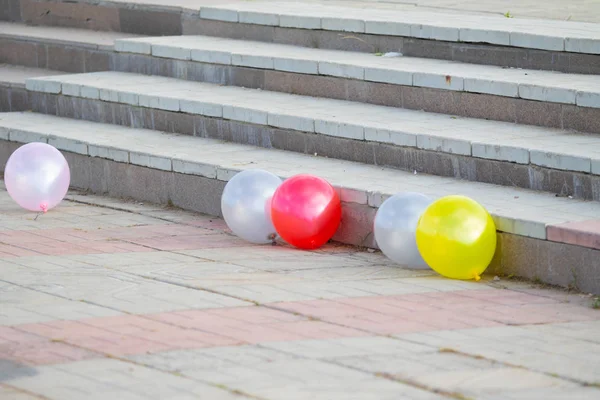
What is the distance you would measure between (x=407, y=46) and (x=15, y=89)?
397 cm

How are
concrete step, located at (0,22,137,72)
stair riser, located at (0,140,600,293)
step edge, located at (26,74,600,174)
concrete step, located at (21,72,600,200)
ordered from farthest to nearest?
concrete step, located at (0,22,137,72) < concrete step, located at (21,72,600,200) < step edge, located at (26,74,600,174) < stair riser, located at (0,140,600,293)

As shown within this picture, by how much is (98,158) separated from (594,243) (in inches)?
179

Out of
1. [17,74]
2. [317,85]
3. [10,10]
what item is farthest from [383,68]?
[10,10]

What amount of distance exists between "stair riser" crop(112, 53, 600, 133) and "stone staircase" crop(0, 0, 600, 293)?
0.04 feet

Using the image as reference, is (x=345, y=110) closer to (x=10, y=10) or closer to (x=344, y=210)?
(x=344, y=210)

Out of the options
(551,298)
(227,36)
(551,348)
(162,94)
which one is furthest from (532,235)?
(227,36)

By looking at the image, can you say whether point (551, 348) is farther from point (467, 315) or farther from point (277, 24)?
point (277, 24)

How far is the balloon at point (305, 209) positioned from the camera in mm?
7375

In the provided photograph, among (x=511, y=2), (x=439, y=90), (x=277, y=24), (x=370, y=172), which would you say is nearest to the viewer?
(x=370, y=172)

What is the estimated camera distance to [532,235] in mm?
6641

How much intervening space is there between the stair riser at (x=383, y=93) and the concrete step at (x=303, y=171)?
787 mm

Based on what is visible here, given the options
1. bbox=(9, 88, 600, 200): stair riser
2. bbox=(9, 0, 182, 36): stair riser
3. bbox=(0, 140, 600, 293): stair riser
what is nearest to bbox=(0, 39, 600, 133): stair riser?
bbox=(9, 0, 182, 36): stair riser

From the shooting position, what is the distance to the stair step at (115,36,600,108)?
8.13 m

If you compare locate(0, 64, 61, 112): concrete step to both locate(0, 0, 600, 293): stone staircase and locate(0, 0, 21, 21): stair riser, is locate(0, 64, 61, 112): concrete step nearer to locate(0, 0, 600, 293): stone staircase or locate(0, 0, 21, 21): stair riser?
locate(0, 0, 600, 293): stone staircase
